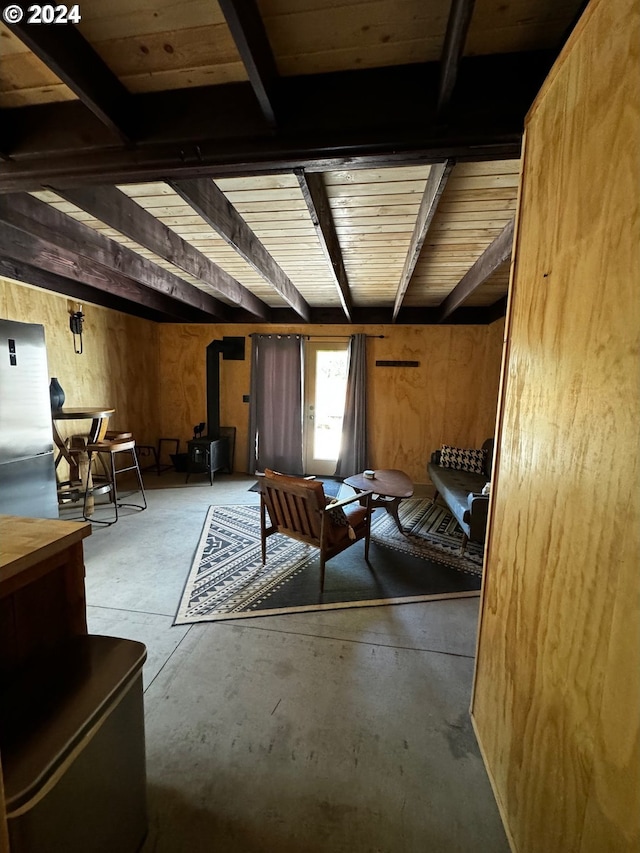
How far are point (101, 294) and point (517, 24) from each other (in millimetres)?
4434

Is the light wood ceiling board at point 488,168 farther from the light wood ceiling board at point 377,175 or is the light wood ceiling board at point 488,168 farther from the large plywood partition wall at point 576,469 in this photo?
the large plywood partition wall at point 576,469

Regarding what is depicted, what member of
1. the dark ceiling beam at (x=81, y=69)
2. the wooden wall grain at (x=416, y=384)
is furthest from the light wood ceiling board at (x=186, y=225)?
the wooden wall grain at (x=416, y=384)

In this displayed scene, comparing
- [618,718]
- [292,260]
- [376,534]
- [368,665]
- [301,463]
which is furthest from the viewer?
[301,463]

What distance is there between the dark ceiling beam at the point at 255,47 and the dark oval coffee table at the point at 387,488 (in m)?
2.47

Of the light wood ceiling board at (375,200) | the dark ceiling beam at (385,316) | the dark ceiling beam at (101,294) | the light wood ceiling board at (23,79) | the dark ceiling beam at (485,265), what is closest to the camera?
the light wood ceiling board at (23,79)

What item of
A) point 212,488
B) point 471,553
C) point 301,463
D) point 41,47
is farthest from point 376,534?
point 41,47

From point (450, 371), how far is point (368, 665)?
12.7ft

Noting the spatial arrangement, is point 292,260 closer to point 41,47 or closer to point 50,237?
point 50,237

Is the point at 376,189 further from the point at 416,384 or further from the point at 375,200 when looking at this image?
the point at 416,384

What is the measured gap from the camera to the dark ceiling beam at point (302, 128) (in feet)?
3.72

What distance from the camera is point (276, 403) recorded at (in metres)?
5.05

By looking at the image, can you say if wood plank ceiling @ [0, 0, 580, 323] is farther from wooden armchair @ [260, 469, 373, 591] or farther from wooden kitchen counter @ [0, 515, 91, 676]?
wooden armchair @ [260, 469, 373, 591]

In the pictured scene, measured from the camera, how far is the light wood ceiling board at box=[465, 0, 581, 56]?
0.94m

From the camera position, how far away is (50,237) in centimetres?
213
